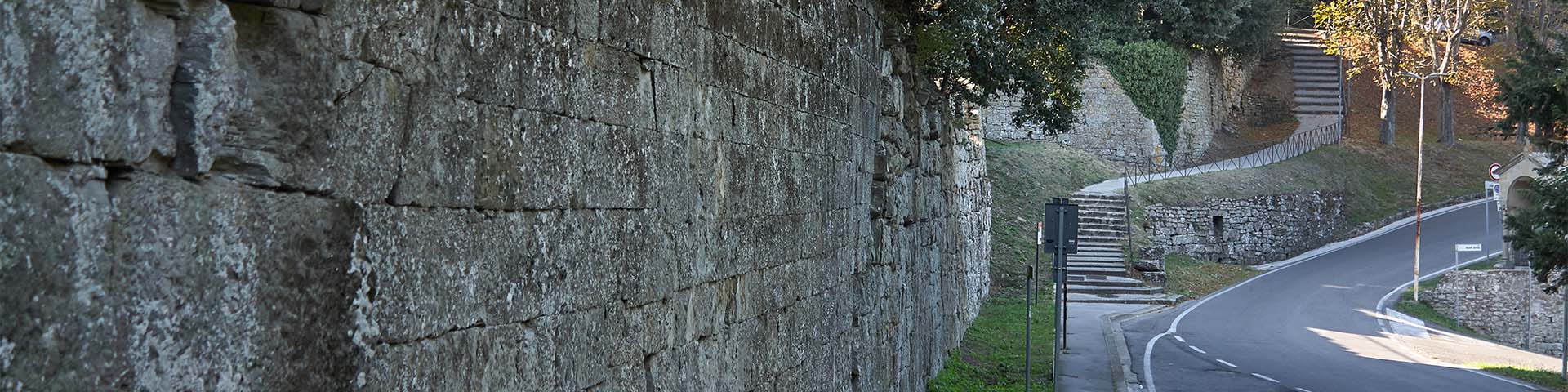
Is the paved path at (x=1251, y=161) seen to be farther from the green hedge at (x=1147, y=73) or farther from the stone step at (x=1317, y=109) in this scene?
the green hedge at (x=1147, y=73)

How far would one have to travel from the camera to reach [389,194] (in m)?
2.99

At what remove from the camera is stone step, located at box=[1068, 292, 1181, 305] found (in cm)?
3098

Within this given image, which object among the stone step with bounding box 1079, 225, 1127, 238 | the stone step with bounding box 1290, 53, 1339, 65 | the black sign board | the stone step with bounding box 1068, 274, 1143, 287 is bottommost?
the stone step with bounding box 1068, 274, 1143, 287

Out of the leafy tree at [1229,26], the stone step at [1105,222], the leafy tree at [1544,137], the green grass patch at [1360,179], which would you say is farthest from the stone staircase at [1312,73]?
the leafy tree at [1544,137]

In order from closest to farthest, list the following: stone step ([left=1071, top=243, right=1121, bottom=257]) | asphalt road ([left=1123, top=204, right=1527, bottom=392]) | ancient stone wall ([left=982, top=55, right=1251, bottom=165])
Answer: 1. asphalt road ([left=1123, top=204, right=1527, bottom=392])
2. stone step ([left=1071, top=243, right=1121, bottom=257])
3. ancient stone wall ([left=982, top=55, right=1251, bottom=165])

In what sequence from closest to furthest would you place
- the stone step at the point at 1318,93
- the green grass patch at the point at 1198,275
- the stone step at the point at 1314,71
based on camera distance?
the green grass patch at the point at 1198,275 → the stone step at the point at 1318,93 → the stone step at the point at 1314,71

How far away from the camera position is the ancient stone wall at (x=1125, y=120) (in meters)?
42.9

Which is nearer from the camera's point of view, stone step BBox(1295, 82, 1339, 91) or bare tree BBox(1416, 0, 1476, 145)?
bare tree BBox(1416, 0, 1476, 145)

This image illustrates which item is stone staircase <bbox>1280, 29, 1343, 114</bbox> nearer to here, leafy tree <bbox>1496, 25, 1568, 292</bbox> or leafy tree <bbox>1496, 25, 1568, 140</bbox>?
leafy tree <bbox>1496, 25, 1568, 140</bbox>

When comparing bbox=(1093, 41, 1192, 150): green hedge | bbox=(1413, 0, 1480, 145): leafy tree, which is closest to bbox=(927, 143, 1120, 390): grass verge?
bbox=(1093, 41, 1192, 150): green hedge

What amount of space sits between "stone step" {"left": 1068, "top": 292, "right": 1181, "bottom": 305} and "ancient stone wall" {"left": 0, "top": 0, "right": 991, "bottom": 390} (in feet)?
84.7

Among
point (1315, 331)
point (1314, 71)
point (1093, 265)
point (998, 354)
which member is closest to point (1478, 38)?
point (1314, 71)

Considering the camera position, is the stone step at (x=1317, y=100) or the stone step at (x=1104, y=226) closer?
the stone step at (x=1104, y=226)

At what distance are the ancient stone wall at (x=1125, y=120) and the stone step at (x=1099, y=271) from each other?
701 cm
